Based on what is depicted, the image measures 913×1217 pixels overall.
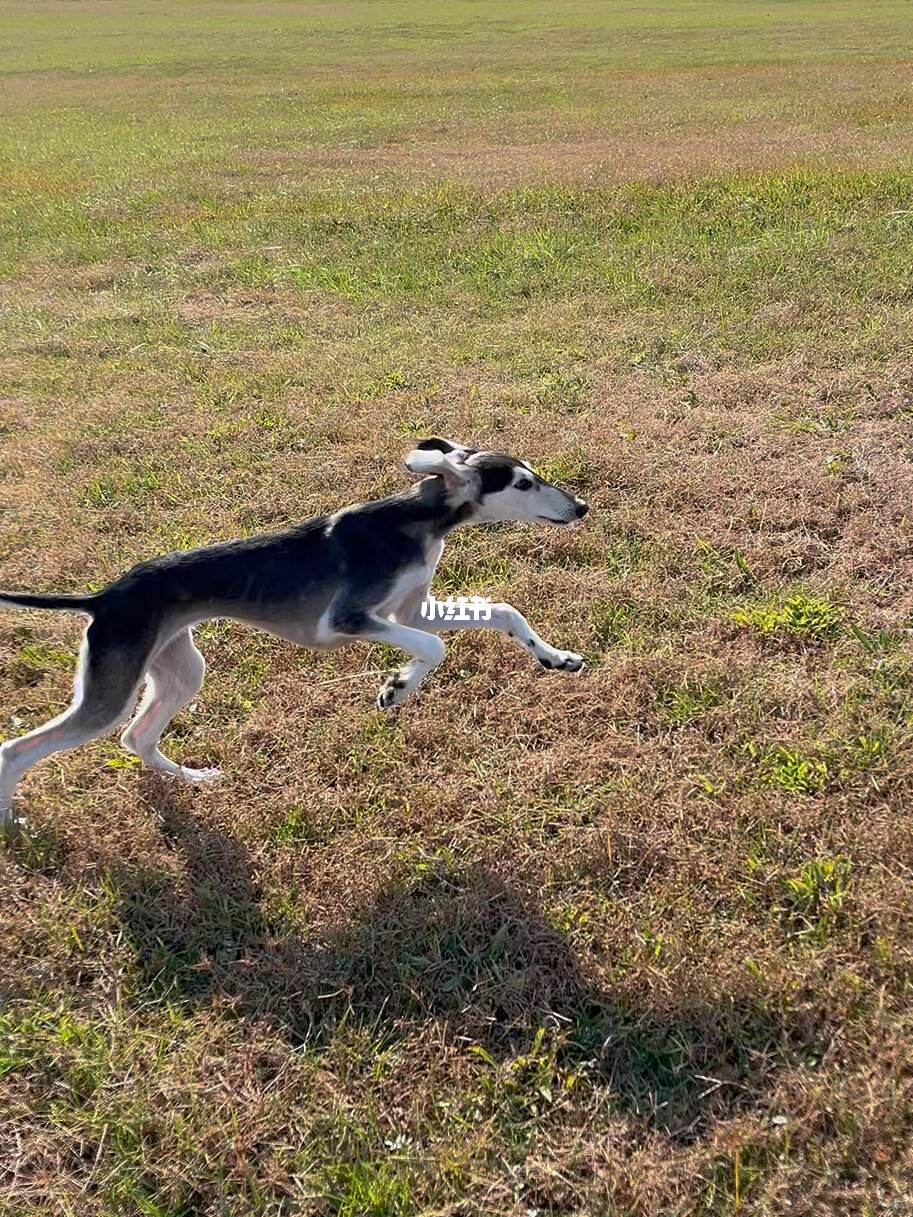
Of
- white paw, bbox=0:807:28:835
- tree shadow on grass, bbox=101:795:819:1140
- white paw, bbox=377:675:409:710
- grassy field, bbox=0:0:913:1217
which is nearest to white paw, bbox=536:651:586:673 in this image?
grassy field, bbox=0:0:913:1217

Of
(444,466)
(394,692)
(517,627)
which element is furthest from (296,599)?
(517,627)

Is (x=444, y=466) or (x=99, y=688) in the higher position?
(x=444, y=466)

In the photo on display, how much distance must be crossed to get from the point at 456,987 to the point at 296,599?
1685mm

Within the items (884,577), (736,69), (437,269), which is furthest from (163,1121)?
(736,69)

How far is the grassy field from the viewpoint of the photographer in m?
3.02

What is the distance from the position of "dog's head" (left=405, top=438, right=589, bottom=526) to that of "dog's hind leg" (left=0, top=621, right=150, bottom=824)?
139 cm

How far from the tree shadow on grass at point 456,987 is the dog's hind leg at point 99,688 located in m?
0.68

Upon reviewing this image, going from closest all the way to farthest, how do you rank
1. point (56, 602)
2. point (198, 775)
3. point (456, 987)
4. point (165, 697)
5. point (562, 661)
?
point (456, 987) < point (56, 602) < point (562, 661) < point (165, 697) < point (198, 775)

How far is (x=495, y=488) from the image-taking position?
14.2 ft

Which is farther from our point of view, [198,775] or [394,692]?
[198,775]

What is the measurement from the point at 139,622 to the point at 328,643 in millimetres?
838

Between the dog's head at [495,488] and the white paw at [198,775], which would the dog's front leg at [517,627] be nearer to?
the dog's head at [495,488]

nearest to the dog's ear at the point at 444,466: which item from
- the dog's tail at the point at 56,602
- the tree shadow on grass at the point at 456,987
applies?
the dog's tail at the point at 56,602

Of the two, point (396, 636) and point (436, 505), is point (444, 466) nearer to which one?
point (436, 505)
